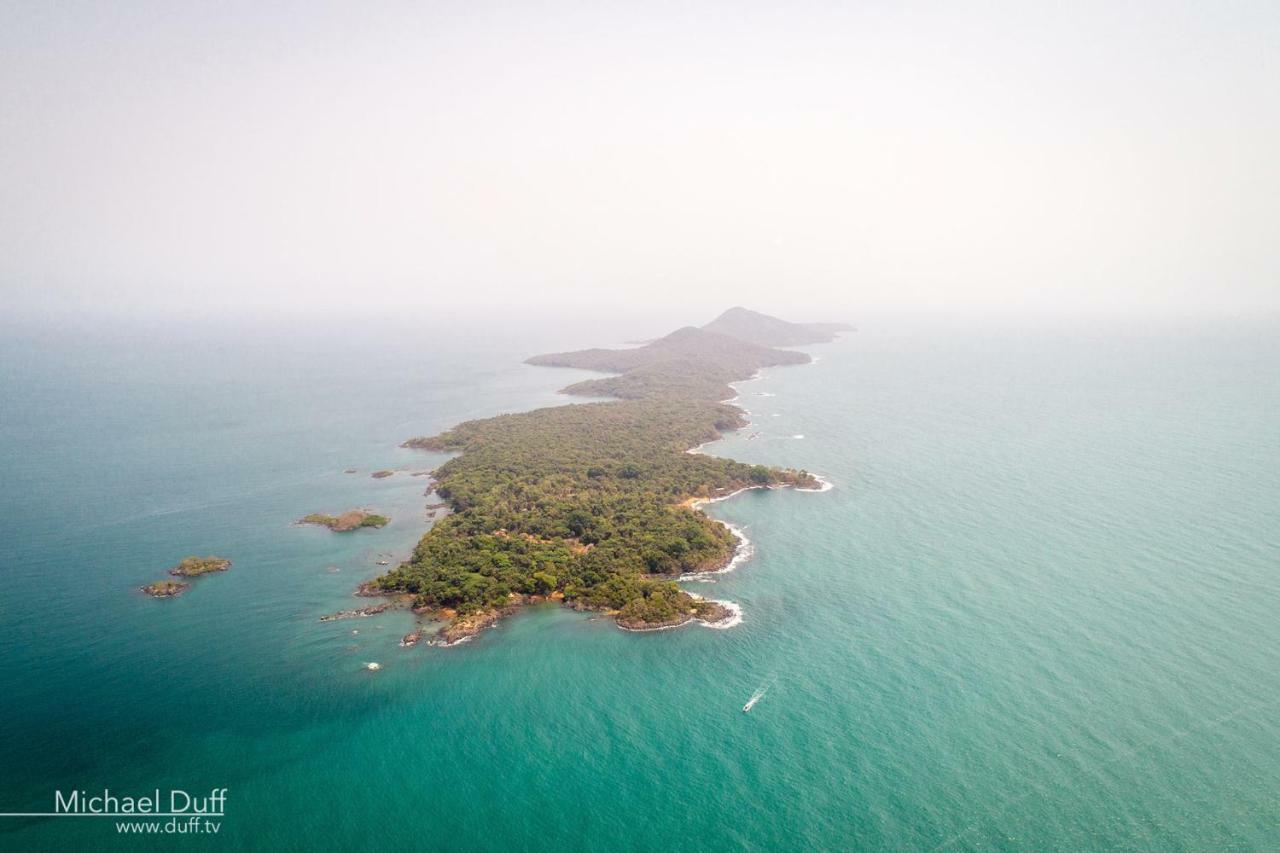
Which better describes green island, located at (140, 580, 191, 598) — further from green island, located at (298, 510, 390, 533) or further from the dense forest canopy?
the dense forest canopy

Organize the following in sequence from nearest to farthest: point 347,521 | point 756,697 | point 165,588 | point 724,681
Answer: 1. point 756,697
2. point 724,681
3. point 165,588
4. point 347,521

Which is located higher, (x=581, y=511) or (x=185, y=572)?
(x=581, y=511)

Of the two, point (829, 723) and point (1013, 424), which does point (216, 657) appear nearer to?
point (829, 723)

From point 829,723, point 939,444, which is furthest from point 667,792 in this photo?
point 939,444

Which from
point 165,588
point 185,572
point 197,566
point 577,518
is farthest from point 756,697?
point 185,572

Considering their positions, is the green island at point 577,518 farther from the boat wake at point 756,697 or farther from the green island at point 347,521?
the boat wake at point 756,697

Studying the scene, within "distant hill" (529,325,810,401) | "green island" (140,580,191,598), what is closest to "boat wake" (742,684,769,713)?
"green island" (140,580,191,598)

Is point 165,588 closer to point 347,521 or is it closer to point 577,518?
point 347,521
